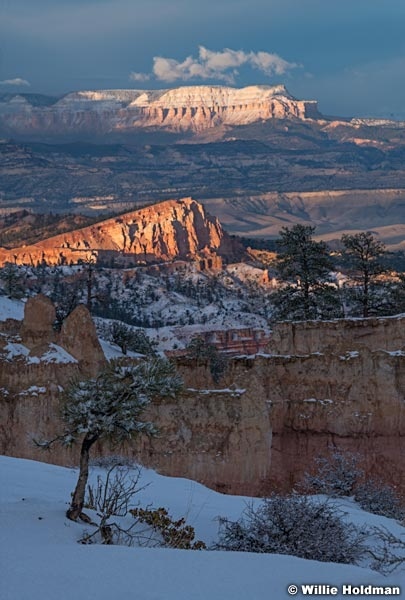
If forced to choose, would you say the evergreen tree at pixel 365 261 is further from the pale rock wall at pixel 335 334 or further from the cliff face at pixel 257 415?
the cliff face at pixel 257 415

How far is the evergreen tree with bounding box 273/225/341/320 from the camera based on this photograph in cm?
3956

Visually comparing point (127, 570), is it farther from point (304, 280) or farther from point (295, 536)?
point (304, 280)

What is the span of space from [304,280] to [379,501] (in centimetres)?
2031

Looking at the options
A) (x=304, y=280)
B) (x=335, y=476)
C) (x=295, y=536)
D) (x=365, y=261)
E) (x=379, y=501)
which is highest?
(x=365, y=261)

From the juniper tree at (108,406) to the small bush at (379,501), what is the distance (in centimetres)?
689

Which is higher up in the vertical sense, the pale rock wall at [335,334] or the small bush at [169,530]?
the pale rock wall at [335,334]

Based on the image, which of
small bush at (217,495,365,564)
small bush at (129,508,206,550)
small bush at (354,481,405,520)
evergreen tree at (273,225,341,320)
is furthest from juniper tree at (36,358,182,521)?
evergreen tree at (273,225,341,320)

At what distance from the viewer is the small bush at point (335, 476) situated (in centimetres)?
2095

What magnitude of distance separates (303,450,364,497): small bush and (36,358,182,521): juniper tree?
6750mm

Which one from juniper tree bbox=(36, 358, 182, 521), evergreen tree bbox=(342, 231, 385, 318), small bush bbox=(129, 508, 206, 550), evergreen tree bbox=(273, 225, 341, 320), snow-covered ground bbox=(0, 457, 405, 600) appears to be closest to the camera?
snow-covered ground bbox=(0, 457, 405, 600)

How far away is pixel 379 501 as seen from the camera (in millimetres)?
19969

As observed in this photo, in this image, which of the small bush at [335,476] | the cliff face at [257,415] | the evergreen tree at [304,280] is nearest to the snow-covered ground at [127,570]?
the small bush at [335,476]

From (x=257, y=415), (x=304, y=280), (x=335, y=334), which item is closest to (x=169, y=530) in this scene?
(x=257, y=415)

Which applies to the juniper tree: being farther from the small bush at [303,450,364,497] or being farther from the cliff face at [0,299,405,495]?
the cliff face at [0,299,405,495]
